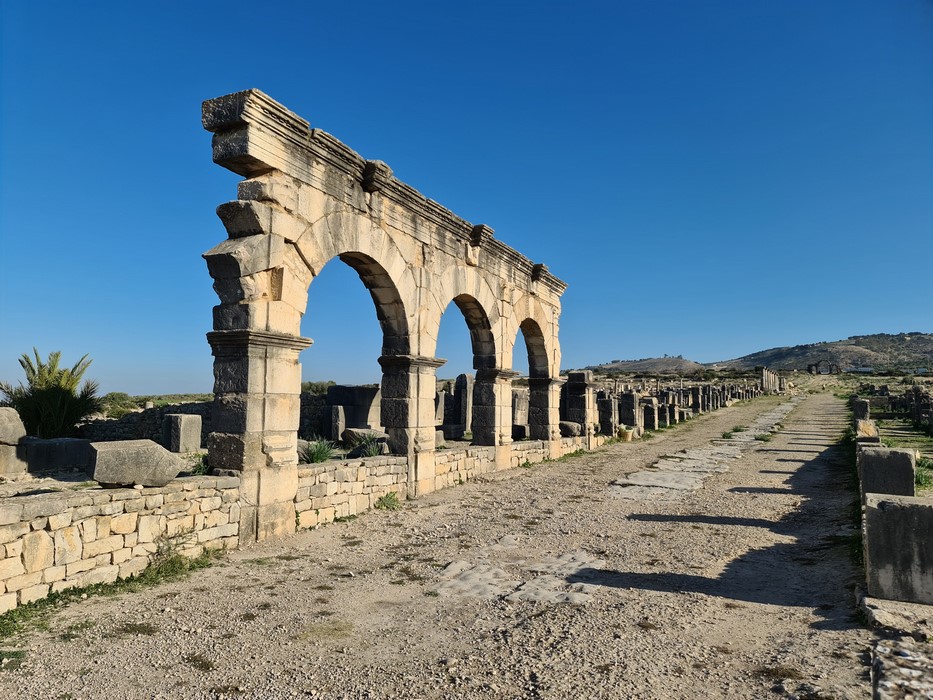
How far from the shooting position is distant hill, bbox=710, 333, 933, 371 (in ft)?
358

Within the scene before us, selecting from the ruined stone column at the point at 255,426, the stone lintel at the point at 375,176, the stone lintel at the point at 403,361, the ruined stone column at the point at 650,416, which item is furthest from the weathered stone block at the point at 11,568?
the ruined stone column at the point at 650,416

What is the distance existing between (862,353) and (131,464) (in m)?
136

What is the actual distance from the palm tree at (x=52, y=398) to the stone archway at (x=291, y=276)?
839cm

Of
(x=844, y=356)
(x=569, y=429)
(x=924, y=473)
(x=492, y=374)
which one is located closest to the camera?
(x=924, y=473)

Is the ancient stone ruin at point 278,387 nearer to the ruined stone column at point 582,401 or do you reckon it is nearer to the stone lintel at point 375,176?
the stone lintel at point 375,176

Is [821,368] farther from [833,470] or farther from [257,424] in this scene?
[257,424]

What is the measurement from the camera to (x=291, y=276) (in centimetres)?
760

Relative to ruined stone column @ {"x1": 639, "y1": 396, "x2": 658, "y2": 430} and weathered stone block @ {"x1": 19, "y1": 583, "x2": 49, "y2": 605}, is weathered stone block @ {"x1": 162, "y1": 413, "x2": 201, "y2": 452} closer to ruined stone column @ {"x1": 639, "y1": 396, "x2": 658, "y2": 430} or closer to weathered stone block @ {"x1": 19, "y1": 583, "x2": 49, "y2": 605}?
weathered stone block @ {"x1": 19, "y1": 583, "x2": 49, "y2": 605}

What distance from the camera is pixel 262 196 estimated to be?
7332 millimetres

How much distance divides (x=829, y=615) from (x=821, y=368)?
366 feet

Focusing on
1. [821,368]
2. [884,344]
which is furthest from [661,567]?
[884,344]

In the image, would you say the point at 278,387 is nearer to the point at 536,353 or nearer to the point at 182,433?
the point at 182,433

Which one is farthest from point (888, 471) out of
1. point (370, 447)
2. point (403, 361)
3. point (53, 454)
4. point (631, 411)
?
point (631, 411)

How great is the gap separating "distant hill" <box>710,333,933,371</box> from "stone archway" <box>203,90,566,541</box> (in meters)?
110
